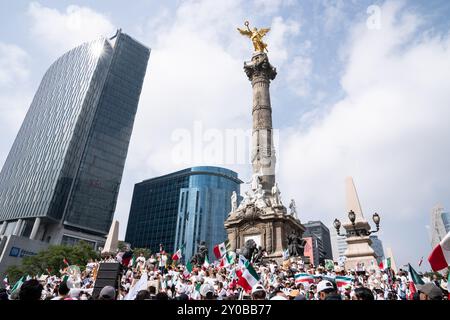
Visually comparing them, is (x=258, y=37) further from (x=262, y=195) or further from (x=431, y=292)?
(x=431, y=292)

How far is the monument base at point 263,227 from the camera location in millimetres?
24844

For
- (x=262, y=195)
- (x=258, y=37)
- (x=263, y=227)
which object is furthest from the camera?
(x=258, y=37)

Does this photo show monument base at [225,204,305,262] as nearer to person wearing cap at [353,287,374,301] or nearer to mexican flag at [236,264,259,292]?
mexican flag at [236,264,259,292]

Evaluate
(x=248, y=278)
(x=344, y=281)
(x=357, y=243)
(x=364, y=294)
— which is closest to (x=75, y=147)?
(x=357, y=243)

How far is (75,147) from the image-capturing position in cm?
7525

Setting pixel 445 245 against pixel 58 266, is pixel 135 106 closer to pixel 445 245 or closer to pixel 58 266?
pixel 58 266

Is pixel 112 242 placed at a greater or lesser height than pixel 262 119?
lesser

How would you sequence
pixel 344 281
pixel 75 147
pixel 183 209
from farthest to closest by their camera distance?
pixel 183 209 → pixel 75 147 → pixel 344 281

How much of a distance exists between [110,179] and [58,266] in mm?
41946

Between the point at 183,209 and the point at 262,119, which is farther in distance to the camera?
the point at 183,209

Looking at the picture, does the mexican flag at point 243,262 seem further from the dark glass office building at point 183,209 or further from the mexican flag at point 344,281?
the dark glass office building at point 183,209

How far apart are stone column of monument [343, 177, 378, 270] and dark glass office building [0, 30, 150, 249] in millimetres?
66157

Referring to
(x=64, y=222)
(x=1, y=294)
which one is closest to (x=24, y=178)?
(x=64, y=222)

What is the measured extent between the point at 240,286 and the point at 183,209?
87.6 m
